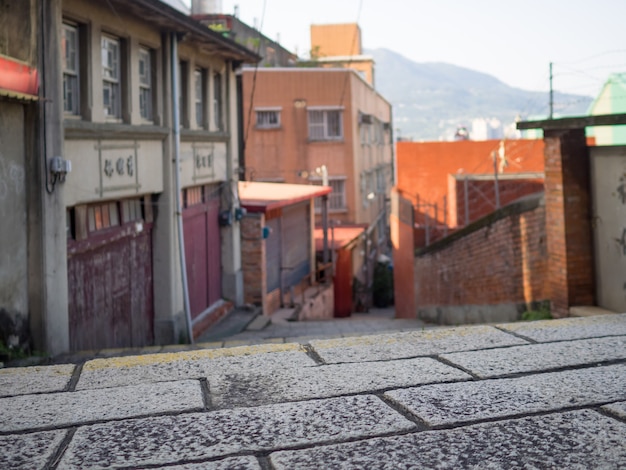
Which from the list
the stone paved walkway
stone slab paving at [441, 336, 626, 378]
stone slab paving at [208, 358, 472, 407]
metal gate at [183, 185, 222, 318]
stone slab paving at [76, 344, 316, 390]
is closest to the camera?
the stone paved walkway

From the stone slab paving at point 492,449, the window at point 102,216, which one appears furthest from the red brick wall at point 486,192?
the stone slab paving at point 492,449

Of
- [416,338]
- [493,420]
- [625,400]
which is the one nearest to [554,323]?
[416,338]

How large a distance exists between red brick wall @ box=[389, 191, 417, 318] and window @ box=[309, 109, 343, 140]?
7.99 metres

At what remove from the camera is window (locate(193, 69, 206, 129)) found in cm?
1805

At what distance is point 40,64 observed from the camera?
10453 millimetres

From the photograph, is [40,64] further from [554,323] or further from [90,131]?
[554,323]

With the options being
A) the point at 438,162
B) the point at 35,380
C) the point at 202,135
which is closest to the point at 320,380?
the point at 35,380

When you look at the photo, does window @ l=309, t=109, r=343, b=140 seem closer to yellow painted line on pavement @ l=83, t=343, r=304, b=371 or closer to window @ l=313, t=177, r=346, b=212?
window @ l=313, t=177, r=346, b=212

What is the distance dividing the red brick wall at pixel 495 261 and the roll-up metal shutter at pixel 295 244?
578 centimetres

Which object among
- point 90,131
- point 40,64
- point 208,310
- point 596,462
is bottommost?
point 208,310

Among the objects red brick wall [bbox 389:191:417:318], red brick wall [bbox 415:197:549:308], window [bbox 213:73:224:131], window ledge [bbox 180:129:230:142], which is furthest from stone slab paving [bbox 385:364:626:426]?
red brick wall [bbox 389:191:417:318]

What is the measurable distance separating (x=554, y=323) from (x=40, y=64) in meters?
7.39

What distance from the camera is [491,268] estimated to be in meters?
14.7

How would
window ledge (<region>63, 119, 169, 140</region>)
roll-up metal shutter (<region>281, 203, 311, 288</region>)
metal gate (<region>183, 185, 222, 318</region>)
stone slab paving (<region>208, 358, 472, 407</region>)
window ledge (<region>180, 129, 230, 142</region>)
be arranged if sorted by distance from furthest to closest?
roll-up metal shutter (<region>281, 203, 311, 288</region>), metal gate (<region>183, 185, 222, 318</region>), window ledge (<region>180, 129, 230, 142</region>), window ledge (<region>63, 119, 169, 140</region>), stone slab paving (<region>208, 358, 472, 407</region>)
